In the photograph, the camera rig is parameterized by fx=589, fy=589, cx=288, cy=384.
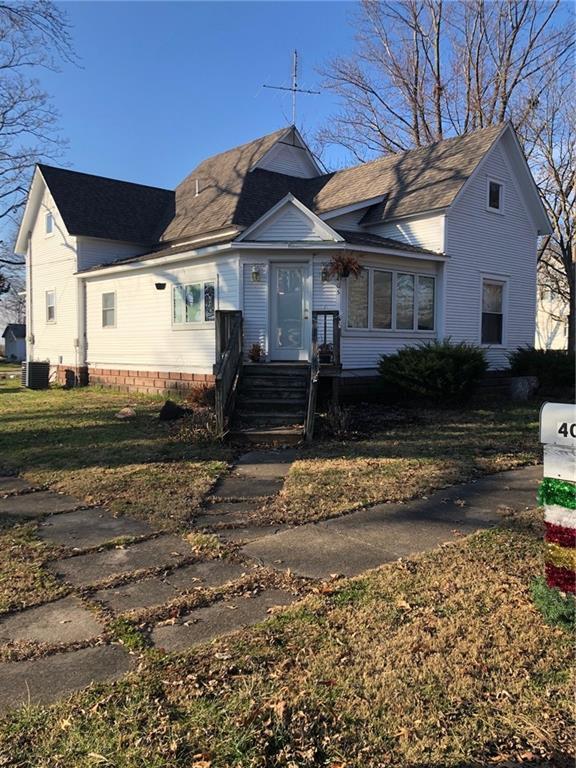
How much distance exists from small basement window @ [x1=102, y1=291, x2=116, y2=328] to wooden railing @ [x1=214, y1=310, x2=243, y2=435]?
6819 mm

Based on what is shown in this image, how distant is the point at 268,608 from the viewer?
3.66 metres

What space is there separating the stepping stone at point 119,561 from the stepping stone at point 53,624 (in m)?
0.39

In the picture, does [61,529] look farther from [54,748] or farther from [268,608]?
[54,748]

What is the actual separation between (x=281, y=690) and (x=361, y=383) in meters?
10.8

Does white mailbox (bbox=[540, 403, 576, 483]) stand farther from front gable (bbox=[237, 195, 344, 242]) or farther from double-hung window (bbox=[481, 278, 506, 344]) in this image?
double-hung window (bbox=[481, 278, 506, 344])

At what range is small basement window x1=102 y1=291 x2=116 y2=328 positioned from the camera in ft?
57.5

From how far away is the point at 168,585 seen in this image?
405cm

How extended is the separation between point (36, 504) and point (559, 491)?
16.6 ft

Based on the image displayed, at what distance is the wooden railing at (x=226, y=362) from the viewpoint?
926 cm

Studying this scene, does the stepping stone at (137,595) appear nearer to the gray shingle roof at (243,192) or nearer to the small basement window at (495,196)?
the gray shingle roof at (243,192)

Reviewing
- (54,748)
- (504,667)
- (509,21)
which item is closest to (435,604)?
(504,667)

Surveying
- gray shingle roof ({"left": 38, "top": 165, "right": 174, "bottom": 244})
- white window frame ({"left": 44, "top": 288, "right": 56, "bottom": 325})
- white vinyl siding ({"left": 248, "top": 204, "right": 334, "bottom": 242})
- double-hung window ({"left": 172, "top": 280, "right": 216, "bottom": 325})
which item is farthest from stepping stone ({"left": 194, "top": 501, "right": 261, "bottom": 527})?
white window frame ({"left": 44, "top": 288, "right": 56, "bottom": 325})

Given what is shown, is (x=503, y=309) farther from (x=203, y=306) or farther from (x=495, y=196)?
(x=203, y=306)

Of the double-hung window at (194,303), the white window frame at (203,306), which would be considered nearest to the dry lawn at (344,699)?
the white window frame at (203,306)
